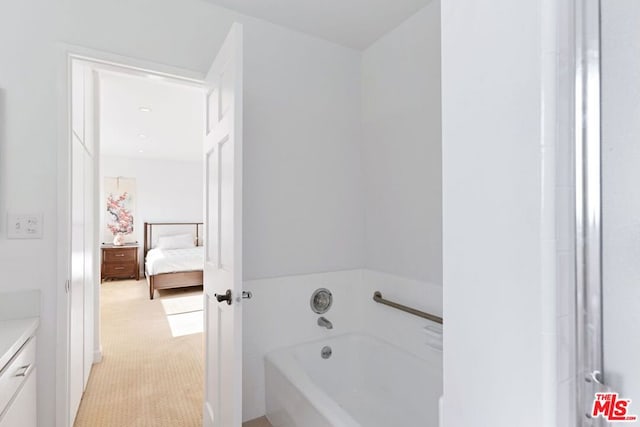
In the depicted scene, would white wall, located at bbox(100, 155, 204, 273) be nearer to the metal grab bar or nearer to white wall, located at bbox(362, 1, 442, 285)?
white wall, located at bbox(362, 1, 442, 285)

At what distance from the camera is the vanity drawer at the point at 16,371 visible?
1.11 m

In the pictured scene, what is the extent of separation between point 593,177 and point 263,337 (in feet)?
6.37

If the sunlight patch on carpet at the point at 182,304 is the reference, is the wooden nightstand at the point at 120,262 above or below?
above

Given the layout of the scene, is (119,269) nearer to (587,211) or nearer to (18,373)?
(18,373)

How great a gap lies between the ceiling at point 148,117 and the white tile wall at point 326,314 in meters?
1.48

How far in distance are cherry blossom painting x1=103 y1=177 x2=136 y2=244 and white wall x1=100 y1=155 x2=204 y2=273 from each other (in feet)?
0.27

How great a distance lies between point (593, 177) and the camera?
1.11 ft

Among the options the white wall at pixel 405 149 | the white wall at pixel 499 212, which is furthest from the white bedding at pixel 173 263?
the white wall at pixel 499 212

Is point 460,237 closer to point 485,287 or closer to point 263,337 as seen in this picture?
point 485,287

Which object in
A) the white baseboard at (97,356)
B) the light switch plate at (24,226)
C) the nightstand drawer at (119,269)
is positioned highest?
the light switch plate at (24,226)

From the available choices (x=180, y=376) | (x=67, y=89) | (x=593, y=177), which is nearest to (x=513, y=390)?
(x=593, y=177)

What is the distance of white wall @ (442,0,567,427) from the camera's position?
13.3 inches

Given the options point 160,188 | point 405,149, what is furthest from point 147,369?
point 160,188

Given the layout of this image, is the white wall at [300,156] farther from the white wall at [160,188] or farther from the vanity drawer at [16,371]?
the white wall at [160,188]
